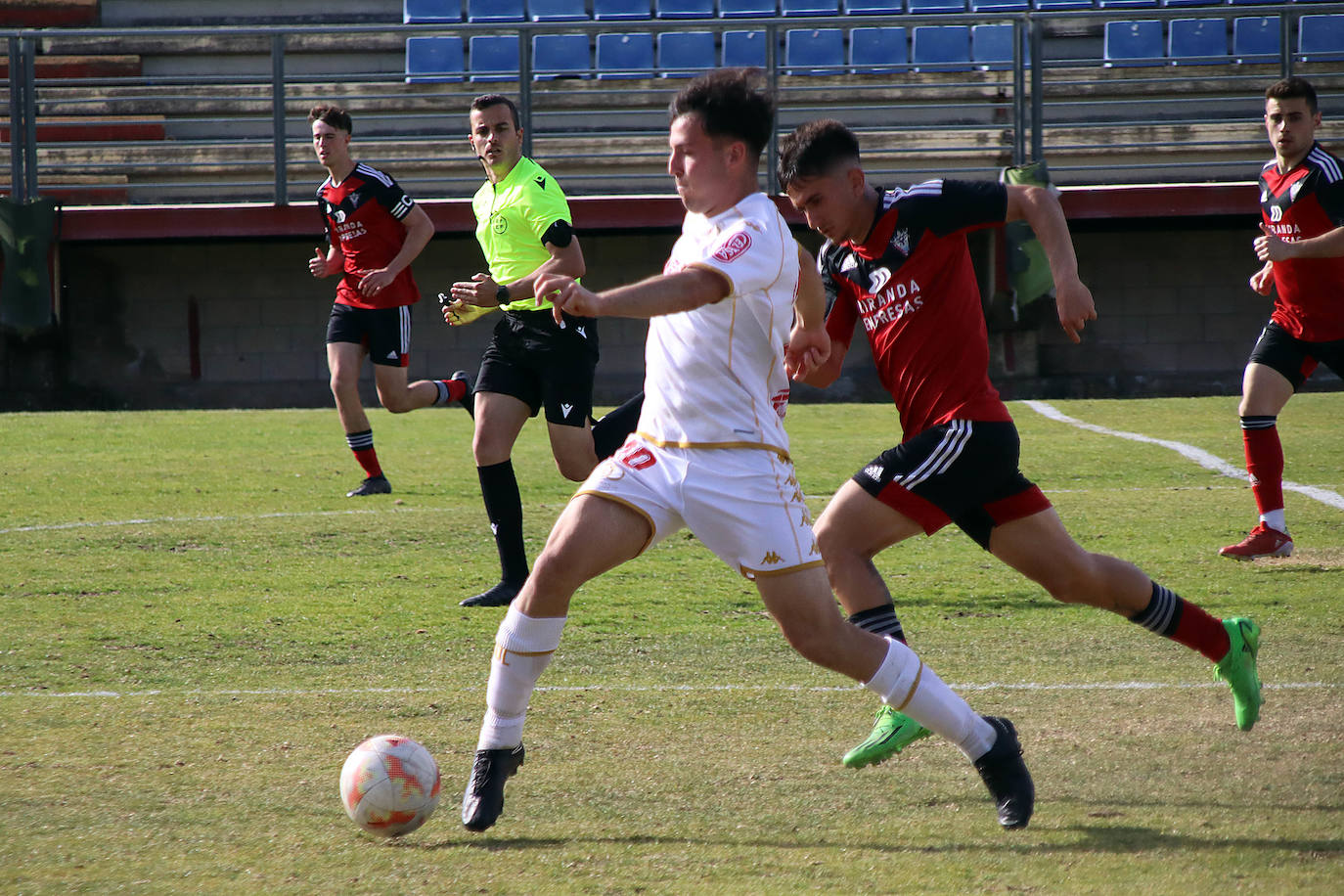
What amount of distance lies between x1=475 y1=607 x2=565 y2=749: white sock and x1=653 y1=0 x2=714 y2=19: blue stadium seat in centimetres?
1885

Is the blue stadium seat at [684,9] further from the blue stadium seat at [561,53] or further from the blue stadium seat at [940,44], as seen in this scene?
the blue stadium seat at [940,44]

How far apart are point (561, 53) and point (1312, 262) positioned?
15015 millimetres

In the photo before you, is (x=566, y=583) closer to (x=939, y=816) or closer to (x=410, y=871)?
(x=410, y=871)

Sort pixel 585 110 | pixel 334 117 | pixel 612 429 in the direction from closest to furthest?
pixel 612 429 < pixel 334 117 < pixel 585 110

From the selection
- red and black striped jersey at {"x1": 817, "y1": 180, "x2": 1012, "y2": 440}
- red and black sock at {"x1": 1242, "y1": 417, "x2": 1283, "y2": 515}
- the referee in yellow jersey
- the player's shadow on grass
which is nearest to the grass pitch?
the player's shadow on grass

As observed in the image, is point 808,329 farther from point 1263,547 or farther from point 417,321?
point 417,321

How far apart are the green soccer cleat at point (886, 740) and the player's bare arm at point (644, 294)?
1.39 metres

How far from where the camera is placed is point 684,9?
69.9 ft

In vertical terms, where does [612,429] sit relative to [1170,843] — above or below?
above

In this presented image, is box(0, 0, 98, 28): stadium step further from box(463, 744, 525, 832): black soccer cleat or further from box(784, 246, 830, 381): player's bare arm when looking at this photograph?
box(463, 744, 525, 832): black soccer cleat

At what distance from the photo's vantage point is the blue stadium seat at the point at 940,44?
20.3m

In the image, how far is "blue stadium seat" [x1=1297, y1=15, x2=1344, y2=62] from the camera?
1933 centimetres

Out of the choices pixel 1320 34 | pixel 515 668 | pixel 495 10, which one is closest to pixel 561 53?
pixel 495 10

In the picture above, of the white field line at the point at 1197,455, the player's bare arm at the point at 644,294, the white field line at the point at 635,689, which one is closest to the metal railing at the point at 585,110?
the white field line at the point at 1197,455
